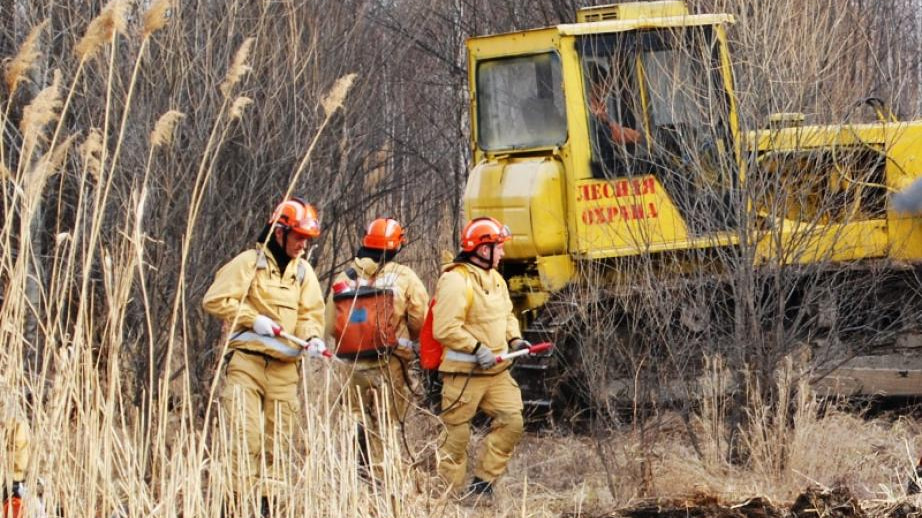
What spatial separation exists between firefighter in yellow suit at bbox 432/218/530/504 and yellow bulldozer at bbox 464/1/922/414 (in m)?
0.57

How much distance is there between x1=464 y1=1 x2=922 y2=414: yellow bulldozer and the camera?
923 cm

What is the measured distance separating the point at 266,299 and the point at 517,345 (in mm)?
1725

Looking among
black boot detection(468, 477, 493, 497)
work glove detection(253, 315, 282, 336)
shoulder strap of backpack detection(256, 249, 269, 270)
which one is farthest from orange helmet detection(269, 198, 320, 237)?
black boot detection(468, 477, 493, 497)

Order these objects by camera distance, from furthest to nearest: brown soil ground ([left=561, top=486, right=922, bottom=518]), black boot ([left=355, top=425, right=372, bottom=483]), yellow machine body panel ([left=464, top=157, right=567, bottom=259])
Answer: yellow machine body panel ([left=464, top=157, right=567, bottom=259]) < brown soil ground ([left=561, top=486, right=922, bottom=518]) < black boot ([left=355, top=425, right=372, bottom=483])

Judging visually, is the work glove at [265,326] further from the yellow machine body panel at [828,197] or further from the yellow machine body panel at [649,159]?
the yellow machine body panel at [828,197]

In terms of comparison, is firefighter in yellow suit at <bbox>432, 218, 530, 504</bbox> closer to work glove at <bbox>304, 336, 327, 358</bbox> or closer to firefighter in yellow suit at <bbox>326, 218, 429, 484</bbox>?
firefighter in yellow suit at <bbox>326, 218, 429, 484</bbox>

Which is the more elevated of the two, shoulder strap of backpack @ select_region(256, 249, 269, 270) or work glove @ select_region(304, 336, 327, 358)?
shoulder strap of backpack @ select_region(256, 249, 269, 270)

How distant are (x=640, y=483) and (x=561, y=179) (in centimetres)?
254

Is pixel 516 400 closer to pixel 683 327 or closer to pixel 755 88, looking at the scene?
pixel 683 327

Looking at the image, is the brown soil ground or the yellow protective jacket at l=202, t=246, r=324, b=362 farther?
the yellow protective jacket at l=202, t=246, r=324, b=362

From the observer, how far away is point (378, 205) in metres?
18.0

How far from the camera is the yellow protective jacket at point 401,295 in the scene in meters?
9.51

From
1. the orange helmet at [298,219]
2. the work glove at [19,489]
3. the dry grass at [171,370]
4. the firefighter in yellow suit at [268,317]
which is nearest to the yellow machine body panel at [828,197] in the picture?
the dry grass at [171,370]

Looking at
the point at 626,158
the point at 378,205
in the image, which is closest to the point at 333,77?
the point at 378,205
